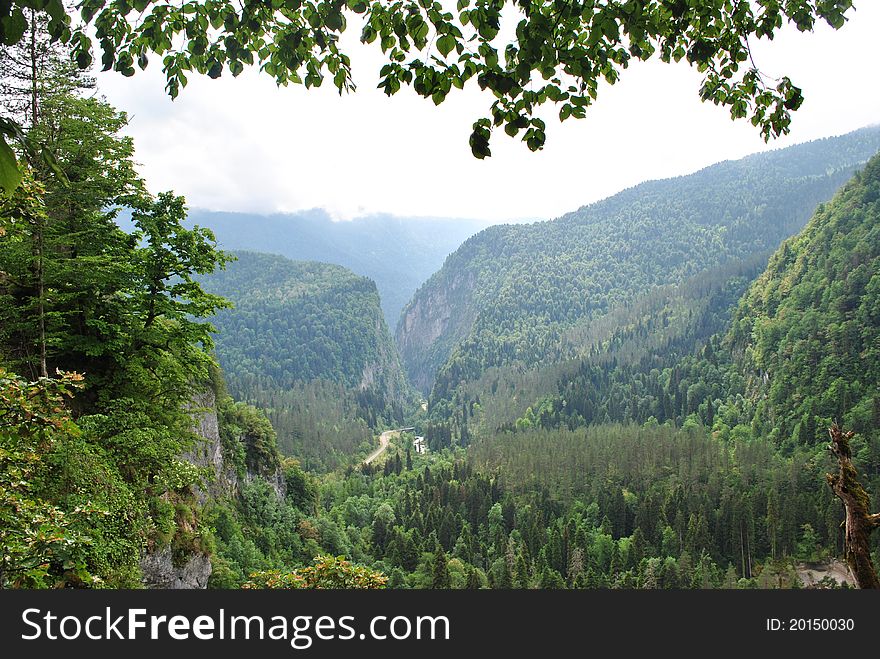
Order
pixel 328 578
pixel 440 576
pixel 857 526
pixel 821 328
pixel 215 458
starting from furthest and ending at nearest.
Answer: pixel 821 328, pixel 440 576, pixel 215 458, pixel 328 578, pixel 857 526

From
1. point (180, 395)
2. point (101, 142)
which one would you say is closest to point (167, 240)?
point (101, 142)

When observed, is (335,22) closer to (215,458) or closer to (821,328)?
(215,458)

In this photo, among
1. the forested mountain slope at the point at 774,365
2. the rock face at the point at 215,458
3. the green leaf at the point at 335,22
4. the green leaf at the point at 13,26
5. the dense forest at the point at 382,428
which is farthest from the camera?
the forested mountain slope at the point at 774,365

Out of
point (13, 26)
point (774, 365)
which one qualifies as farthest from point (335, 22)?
point (774, 365)

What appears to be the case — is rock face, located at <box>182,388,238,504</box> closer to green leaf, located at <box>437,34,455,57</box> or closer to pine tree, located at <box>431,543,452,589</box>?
pine tree, located at <box>431,543,452,589</box>

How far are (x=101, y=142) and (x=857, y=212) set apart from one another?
119m

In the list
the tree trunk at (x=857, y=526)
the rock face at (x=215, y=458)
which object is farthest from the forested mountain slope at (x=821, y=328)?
the tree trunk at (x=857, y=526)

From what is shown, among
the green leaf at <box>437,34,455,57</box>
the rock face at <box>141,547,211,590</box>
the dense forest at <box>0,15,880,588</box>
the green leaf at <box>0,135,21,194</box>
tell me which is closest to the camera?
the green leaf at <box>0,135,21,194</box>

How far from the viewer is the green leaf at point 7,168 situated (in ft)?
6.19

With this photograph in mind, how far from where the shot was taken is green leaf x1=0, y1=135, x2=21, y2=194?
6.19ft

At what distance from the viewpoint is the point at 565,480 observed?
271 ft

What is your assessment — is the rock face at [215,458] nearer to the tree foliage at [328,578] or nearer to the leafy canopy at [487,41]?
the tree foliage at [328,578]

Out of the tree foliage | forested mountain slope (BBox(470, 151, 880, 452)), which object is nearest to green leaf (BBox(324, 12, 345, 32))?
the tree foliage

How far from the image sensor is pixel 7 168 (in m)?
1.90
